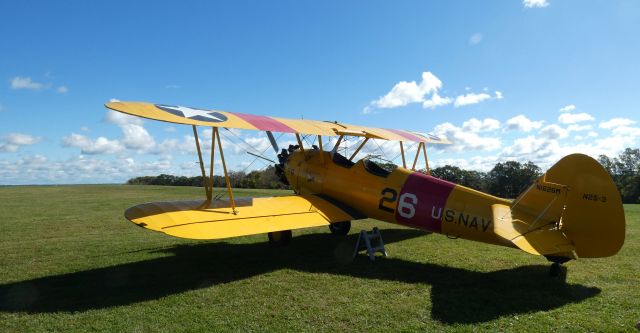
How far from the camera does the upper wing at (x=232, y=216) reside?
5625mm

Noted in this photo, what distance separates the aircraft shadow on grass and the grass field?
2 centimetres

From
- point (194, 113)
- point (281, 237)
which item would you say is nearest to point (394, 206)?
point (281, 237)

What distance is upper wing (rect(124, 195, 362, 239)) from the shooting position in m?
5.62

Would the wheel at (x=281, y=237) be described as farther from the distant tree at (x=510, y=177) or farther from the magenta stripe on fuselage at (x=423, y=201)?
the distant tree at (x=510, y=177)

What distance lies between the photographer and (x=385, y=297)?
4.96 m

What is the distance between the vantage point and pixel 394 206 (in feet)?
23.4

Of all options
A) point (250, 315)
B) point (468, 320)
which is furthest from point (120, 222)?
point (468, 320)

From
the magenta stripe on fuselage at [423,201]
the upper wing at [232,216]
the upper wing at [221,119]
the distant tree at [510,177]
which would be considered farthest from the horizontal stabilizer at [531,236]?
the distant tree at [510,177]

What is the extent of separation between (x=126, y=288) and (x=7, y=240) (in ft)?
18.6

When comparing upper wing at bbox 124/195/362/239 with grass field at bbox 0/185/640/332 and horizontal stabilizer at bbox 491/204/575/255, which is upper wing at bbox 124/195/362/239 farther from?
horizontal stabilizer at bbox 491/204/575/255

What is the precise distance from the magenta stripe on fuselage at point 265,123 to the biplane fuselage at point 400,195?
1.52 metres

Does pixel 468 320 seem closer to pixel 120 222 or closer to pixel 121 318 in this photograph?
pixel 121 318

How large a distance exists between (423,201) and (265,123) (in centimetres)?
298

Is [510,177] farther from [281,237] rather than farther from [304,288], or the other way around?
[304,288]
